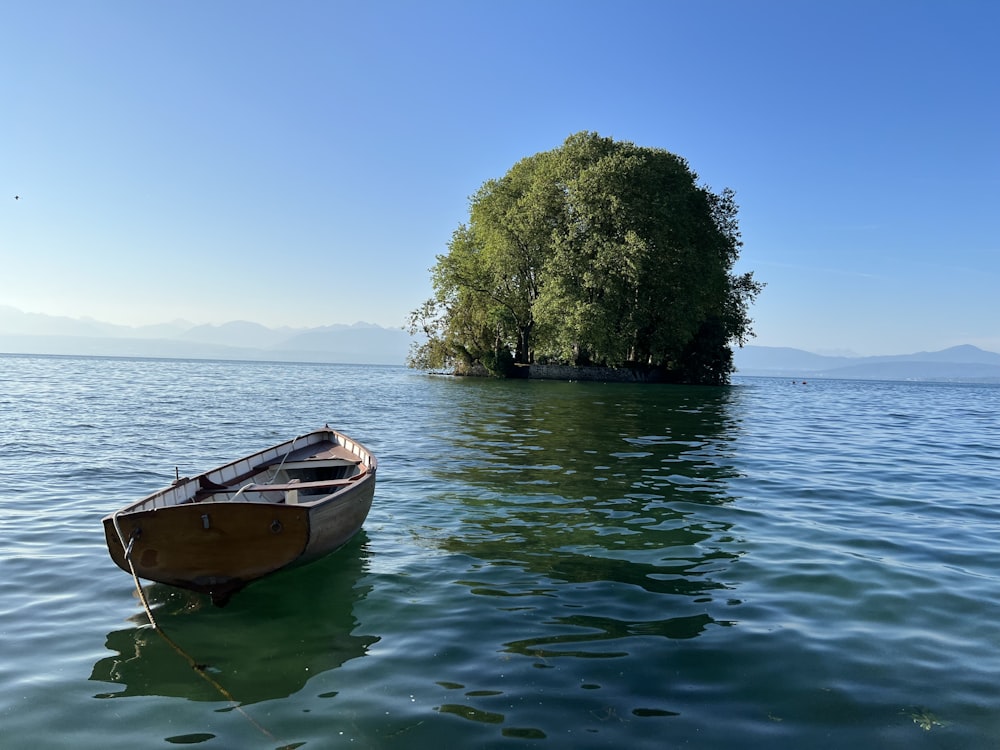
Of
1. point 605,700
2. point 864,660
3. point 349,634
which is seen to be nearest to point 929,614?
point 864,660

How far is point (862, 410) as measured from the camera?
38.2 meters

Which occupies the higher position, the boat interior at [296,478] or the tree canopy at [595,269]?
the tree canopy at [595,269]

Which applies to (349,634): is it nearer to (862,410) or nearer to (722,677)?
(722,677)

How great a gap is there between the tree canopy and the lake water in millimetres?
40397

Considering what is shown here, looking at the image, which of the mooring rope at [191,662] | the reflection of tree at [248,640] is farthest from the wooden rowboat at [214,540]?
the reflection of tree at [248,640]

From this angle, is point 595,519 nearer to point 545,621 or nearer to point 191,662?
point 545,621

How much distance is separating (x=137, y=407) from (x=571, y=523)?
85.7ft

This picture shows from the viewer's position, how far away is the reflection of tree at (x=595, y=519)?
23.7ft

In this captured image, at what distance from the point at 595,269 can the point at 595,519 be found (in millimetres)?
45091

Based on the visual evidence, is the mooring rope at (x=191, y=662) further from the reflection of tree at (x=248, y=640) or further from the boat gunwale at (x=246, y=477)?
the boat gunwale at (x=246, y=477)

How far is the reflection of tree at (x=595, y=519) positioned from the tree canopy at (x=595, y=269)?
31280mm

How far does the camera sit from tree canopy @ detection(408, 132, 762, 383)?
177 ft

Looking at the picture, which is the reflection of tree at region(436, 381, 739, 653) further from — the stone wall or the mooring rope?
the stone wall

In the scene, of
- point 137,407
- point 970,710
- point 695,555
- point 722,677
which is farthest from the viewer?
point 137,407
